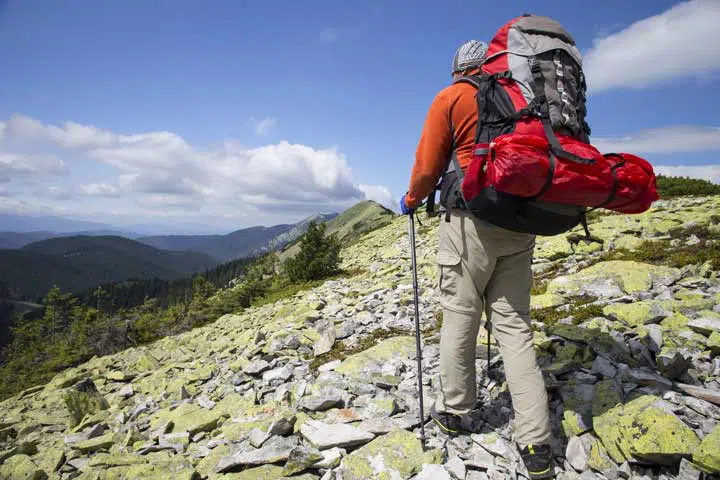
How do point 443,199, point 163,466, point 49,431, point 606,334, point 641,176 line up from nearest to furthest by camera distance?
1. point 641,176
2. point 443,199
3. point 163,466
4. point 606,334
5. point 49,431

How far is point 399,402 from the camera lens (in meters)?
4.94

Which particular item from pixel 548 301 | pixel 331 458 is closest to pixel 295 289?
pixel 548 301

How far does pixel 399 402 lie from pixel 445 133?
360cm

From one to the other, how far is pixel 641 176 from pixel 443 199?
65.7 inches

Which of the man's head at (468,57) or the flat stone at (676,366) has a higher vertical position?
the man's head at (468,57)

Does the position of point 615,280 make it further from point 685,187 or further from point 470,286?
point 685,187

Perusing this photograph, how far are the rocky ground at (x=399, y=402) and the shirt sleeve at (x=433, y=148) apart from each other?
2813mm

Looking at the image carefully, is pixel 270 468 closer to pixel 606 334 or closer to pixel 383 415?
pixel 383 415

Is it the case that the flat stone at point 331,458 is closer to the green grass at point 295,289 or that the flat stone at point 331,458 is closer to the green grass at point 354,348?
the green grass at point 354,348

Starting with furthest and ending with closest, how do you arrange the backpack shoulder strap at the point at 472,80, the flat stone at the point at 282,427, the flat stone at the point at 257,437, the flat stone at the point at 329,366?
1. the flat stone at the point at 329,366
2. the flat stone at the point at 282,427
3. the flat stone at the point at 257,437
4. the backpack shoulder strap at the point at 472,80

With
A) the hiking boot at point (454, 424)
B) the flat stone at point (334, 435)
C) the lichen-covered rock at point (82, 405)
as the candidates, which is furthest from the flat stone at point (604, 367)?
the lichen-covered rock at point (82, 405)

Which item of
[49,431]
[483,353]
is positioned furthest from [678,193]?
[49,431]

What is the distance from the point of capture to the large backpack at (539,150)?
283cm

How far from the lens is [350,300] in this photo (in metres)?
11.5
